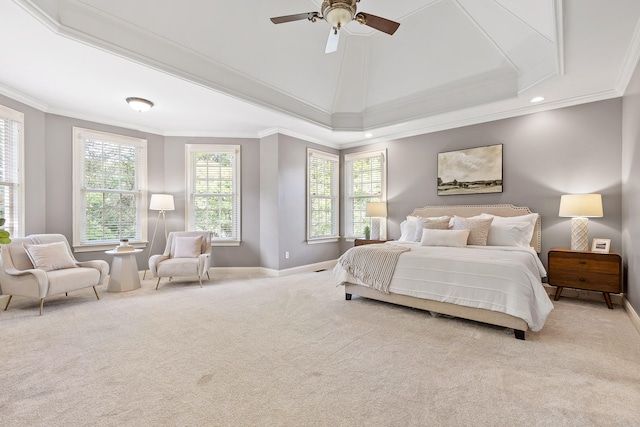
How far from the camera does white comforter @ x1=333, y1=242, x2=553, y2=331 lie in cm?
273

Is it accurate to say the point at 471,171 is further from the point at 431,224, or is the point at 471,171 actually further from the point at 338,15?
A: the point at 338,15

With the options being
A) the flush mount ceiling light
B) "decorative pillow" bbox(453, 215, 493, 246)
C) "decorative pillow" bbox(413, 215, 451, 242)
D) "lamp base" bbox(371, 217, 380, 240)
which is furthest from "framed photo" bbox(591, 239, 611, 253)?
the flush mount ceiling light

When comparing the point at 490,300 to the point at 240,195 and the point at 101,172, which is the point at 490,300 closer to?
the point at 240,195

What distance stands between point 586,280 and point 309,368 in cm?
360

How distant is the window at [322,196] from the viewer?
630cm

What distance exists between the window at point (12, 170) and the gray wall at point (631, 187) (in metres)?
7.36

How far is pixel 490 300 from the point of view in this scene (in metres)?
2.88

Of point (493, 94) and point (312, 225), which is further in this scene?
point (312, 225)

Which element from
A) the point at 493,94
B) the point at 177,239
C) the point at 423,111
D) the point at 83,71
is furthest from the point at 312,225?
the point at 83,71

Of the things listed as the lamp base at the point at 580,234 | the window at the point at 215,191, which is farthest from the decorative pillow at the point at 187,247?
the lamp base at the point at 580,234

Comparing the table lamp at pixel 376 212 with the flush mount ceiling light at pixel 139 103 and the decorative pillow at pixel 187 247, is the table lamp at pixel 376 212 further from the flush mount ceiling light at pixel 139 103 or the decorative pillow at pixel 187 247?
the flush mount ceiling light at pixel 139 103

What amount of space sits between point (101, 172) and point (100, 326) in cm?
313

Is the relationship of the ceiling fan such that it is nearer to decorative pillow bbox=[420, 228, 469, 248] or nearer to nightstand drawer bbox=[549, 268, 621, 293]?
decorative pillow bbox=[420, 228, 469, 248]

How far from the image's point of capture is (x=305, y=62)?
463 centimetres
